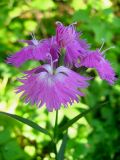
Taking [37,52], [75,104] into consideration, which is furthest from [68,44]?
[75,104]

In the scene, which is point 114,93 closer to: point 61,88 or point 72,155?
point 72,155

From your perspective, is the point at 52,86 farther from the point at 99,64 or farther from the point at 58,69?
the point at 99,64

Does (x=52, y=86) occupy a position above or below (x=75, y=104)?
below

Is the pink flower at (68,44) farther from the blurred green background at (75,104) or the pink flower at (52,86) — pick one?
the blurred green background at (75,104)

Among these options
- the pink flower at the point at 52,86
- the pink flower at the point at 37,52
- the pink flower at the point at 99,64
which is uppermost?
the pink flower at the point at 37,52

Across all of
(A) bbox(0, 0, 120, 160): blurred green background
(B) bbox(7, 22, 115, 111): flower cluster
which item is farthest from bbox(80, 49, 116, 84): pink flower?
(A) bbox(0, 0, 120, 160): blurred green background

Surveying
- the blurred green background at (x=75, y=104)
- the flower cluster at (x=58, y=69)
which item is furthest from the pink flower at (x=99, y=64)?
the blurred green background at (x=75, y=104)

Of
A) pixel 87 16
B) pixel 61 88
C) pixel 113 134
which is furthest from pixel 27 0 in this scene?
pixel 61 88
